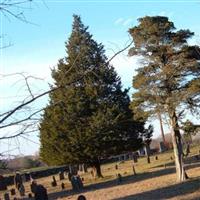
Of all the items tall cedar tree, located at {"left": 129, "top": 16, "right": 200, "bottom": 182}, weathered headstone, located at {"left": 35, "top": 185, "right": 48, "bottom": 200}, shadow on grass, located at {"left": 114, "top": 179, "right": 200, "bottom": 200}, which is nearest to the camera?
shadow on grass, located at {"left": 114, "top": 179, "right": 200, "bottom": 200}

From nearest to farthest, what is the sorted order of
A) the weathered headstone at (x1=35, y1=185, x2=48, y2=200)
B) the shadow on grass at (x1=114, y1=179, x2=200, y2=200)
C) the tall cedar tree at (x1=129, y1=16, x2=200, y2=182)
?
1. the shadow on grass at (x1=114, y1=179, x2=200, y2=200)
2. the weathered headstone at (x1=35, y1=185, x2=48, y2=200)
3. the tall cedar tree at (x1=129, y1=16, x2=200, y2=182)

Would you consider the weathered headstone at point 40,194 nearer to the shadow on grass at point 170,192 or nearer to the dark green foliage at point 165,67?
the shadow on grass at point 170,192

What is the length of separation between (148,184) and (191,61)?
6.96m

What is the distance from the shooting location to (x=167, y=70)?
1208 inches

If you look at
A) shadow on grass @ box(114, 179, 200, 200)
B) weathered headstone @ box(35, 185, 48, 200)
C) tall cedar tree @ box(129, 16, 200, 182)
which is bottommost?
shadow on grass @ box(114, 179, 200, 200)

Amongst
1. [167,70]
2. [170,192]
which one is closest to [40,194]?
[170,192]

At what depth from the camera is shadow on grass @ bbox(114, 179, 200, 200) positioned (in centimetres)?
2414

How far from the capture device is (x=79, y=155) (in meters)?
42.9

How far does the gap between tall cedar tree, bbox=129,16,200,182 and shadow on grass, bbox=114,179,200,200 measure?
319cm

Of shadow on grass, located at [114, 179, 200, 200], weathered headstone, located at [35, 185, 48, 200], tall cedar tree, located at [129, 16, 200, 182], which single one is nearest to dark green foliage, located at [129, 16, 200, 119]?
tall cedar tree, located at [129, 16, 200, 182]

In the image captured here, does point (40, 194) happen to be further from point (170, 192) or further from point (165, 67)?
point (165, 67)

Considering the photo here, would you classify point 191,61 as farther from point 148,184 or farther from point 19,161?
point 19,161

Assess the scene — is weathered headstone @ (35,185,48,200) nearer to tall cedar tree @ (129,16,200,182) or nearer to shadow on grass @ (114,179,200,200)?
shadow on grass @ (114,179,200,200)

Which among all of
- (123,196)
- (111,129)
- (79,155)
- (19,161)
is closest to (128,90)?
(111,129)
